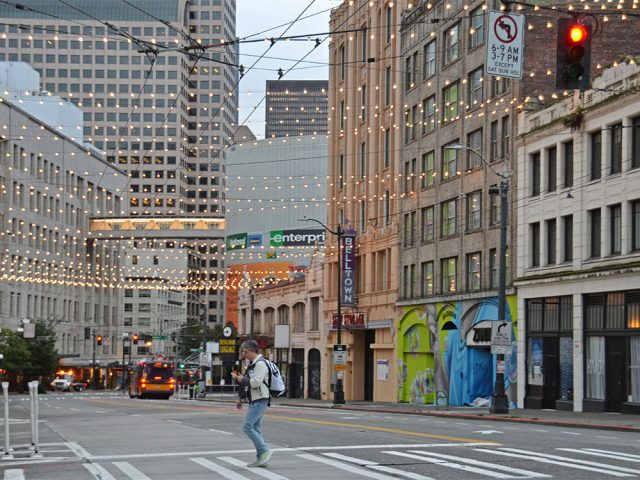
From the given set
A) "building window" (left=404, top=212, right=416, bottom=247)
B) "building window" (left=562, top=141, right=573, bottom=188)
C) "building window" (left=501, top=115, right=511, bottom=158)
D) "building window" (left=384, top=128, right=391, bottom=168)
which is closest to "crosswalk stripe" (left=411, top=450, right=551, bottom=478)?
"building window" (left=562, top=141, right=573, bottom=188)

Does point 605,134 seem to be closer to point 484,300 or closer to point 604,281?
point 604,281

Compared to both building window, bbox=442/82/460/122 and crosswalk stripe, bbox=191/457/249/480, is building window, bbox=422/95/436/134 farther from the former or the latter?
crosswalk stripe, bbox=191/457/249/480

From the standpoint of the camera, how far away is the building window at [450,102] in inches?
2112

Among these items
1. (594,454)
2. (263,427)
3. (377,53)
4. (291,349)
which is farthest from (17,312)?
(594,454)

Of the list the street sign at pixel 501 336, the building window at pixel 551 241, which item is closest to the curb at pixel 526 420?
the street sign at pixel 501 336

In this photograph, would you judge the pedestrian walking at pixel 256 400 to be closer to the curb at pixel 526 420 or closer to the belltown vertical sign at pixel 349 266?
the curb at pixel 526 420

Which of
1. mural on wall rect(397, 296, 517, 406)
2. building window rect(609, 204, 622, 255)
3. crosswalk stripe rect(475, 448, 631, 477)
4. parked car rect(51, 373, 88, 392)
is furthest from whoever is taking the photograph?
parked car rect(51, 373, 88, 392)

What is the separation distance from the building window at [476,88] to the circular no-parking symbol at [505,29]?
2289 centimetres

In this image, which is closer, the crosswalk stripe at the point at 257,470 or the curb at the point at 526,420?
the crosswalk stripe at the point at 257,470

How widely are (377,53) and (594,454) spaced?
159 feet

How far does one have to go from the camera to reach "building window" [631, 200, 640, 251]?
123ft

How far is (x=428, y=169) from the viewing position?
188ft

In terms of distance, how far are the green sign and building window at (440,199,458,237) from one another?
74.4 meters

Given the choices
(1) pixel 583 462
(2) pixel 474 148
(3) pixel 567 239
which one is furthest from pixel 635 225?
(1) pixel 583 462
